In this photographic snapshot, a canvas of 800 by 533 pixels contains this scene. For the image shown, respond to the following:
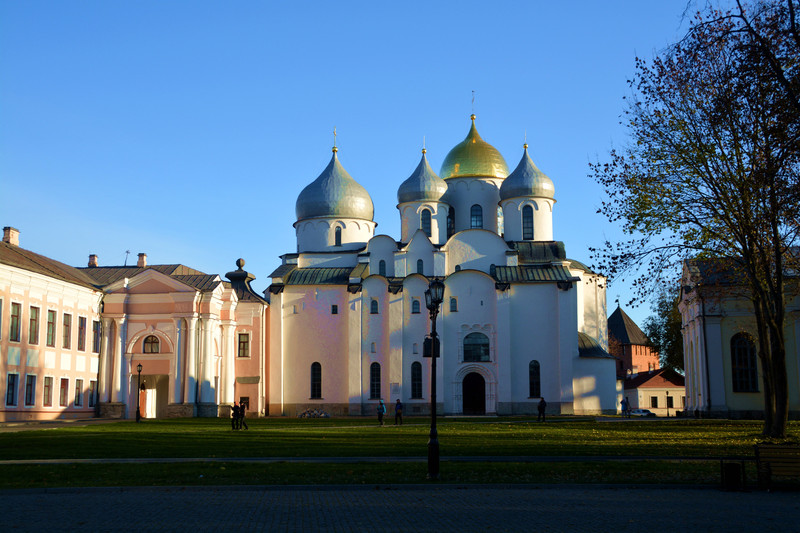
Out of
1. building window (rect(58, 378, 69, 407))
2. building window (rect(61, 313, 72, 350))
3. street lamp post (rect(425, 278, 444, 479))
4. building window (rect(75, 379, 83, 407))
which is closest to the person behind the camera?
street lamp post (rect(425, 278, 444, 479))

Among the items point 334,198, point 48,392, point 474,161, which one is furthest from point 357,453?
point 474,161

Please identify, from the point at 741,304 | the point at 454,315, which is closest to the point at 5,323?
the point at 454,315

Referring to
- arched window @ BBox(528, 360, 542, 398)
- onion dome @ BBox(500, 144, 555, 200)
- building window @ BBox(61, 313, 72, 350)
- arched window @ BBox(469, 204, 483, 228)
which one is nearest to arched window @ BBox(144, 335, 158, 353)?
building window @ BBox(61, 313, 72, 350)

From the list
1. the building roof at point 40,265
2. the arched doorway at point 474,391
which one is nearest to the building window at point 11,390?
the building roof at point 40,265

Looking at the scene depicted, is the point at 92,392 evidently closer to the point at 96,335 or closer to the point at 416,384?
the point at 96,335

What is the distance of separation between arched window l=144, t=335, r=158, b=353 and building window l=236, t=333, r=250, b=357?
7.38 metres

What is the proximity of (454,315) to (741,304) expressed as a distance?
1804 centimetres

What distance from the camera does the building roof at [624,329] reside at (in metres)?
108

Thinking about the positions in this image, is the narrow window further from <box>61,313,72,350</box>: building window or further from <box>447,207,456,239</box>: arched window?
<box>447,207,456,239</box>: arched window

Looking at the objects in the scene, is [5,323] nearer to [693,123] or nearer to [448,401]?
[448,401]

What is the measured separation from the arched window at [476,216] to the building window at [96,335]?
27677 millimetres

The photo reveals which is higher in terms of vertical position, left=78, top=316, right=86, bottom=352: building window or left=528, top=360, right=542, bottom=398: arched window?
left=78, top=316, right=86, bottom=352: building window

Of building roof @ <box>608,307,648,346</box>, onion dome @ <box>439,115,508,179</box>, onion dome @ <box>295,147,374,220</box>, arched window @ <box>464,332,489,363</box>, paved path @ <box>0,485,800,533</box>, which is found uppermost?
onion dome @ <box>439,115,508,179</box>

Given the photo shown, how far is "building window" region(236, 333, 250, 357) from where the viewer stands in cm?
5984
